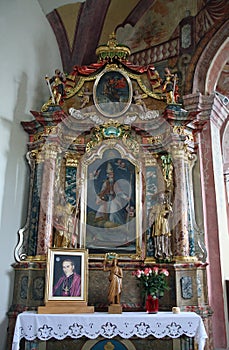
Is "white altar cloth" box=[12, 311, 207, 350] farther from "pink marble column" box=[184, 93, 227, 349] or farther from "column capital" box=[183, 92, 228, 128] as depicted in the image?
"column capital" box=[183, 92, 228, 128]

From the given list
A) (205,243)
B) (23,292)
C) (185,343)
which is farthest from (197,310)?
(23,292)

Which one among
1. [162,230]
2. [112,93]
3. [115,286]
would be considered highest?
[112,93]

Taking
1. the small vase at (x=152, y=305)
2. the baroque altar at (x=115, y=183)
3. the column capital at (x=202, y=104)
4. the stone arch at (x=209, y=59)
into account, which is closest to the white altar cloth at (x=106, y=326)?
the small vase at (x=152, y=305)

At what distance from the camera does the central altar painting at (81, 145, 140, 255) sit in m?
6.29

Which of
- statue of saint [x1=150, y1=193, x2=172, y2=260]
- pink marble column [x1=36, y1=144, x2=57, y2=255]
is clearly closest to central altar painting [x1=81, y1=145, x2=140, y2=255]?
statue of saint [x1=150, y1=193, x2=172, y2=260]

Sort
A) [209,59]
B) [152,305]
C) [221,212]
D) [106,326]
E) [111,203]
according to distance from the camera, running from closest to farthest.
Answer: [106,326] → [152,305] → [111,203] → [221,212] → [209,59]

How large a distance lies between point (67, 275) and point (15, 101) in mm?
3136

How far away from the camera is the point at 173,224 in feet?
20.4

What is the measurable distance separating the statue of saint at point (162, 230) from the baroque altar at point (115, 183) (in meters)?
0.02

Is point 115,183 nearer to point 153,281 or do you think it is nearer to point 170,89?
point 153,281

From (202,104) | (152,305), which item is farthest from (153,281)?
(202,104)

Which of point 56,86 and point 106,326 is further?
point 56,86

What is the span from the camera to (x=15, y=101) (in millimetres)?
6832

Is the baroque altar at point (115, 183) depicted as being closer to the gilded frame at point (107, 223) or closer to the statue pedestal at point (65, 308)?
the gilded frame at point (107, 223)
